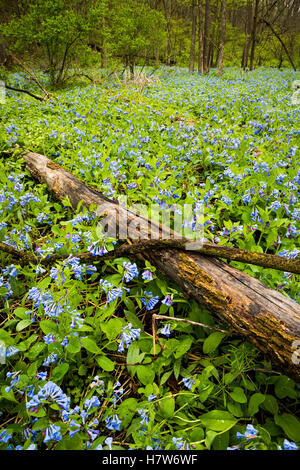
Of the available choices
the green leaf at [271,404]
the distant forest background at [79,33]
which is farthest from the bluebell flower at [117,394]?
the distant forest background at [79,33]

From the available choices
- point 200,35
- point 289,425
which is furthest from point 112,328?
point 200,35

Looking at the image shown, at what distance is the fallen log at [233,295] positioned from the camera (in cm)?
118

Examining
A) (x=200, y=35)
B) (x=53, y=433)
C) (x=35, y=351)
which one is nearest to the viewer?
(x=53, y=433)

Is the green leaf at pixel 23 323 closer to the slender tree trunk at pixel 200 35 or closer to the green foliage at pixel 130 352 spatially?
the green foliage at pixel 130 352

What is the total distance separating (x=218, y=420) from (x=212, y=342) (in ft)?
1.15

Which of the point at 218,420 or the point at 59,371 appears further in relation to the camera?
the point at 59,371

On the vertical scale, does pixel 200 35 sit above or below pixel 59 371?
above

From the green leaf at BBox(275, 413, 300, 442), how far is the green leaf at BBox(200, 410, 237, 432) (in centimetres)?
19

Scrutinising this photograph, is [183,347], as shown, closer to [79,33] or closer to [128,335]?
[128,335]

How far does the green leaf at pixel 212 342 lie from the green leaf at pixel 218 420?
0.29 metres

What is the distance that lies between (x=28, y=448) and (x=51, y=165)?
2.78 m

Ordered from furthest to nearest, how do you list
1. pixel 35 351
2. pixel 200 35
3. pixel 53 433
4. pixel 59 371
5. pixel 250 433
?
pixel 200 35
pixel 35 351
pixel 59 371
pixel 53 433
pixel 250 433

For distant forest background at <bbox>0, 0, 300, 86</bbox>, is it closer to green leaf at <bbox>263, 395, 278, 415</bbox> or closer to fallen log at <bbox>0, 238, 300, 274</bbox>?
fallen log at <bbox>0, 238, 300, 274</bbox>

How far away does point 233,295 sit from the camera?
4.50 ft
